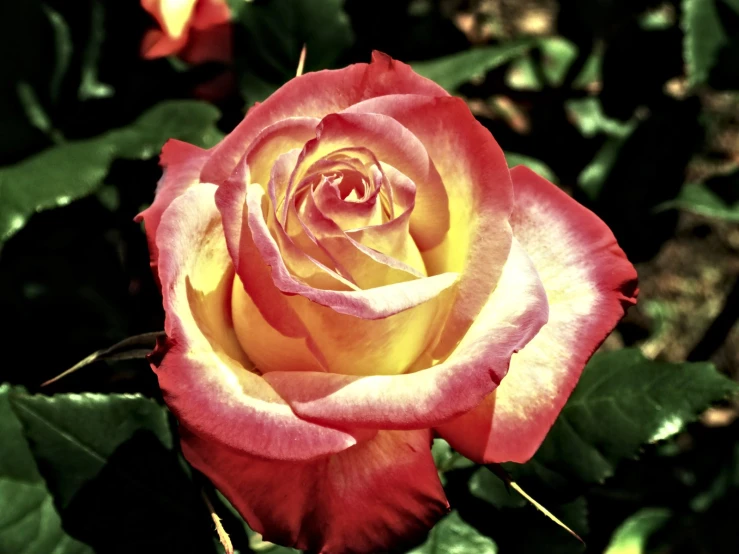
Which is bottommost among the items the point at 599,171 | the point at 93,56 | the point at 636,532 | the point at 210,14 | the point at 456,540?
the point at 636,532

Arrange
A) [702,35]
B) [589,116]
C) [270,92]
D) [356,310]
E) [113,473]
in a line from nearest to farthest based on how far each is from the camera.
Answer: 1. [356,310]
2. [113,473]
3. [270,92]
4. [702,35]
5. [589,116]

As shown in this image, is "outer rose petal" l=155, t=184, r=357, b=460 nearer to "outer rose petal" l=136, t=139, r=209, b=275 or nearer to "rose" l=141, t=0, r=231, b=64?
"outer rose petal" l=136, t=139, r=209, b=275

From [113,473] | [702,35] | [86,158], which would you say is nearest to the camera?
[113,473]

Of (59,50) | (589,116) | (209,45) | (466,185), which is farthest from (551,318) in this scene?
(589,116)

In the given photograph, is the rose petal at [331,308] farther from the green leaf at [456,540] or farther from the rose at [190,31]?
the rose at [190,31]

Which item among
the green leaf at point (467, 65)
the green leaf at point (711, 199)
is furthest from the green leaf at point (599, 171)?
the green leaf at point (467, 65)

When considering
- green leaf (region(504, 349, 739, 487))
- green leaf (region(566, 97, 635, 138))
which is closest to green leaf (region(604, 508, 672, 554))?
green leaf (region(504, 349, 739, 487))

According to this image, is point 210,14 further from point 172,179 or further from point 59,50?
point 172,179
